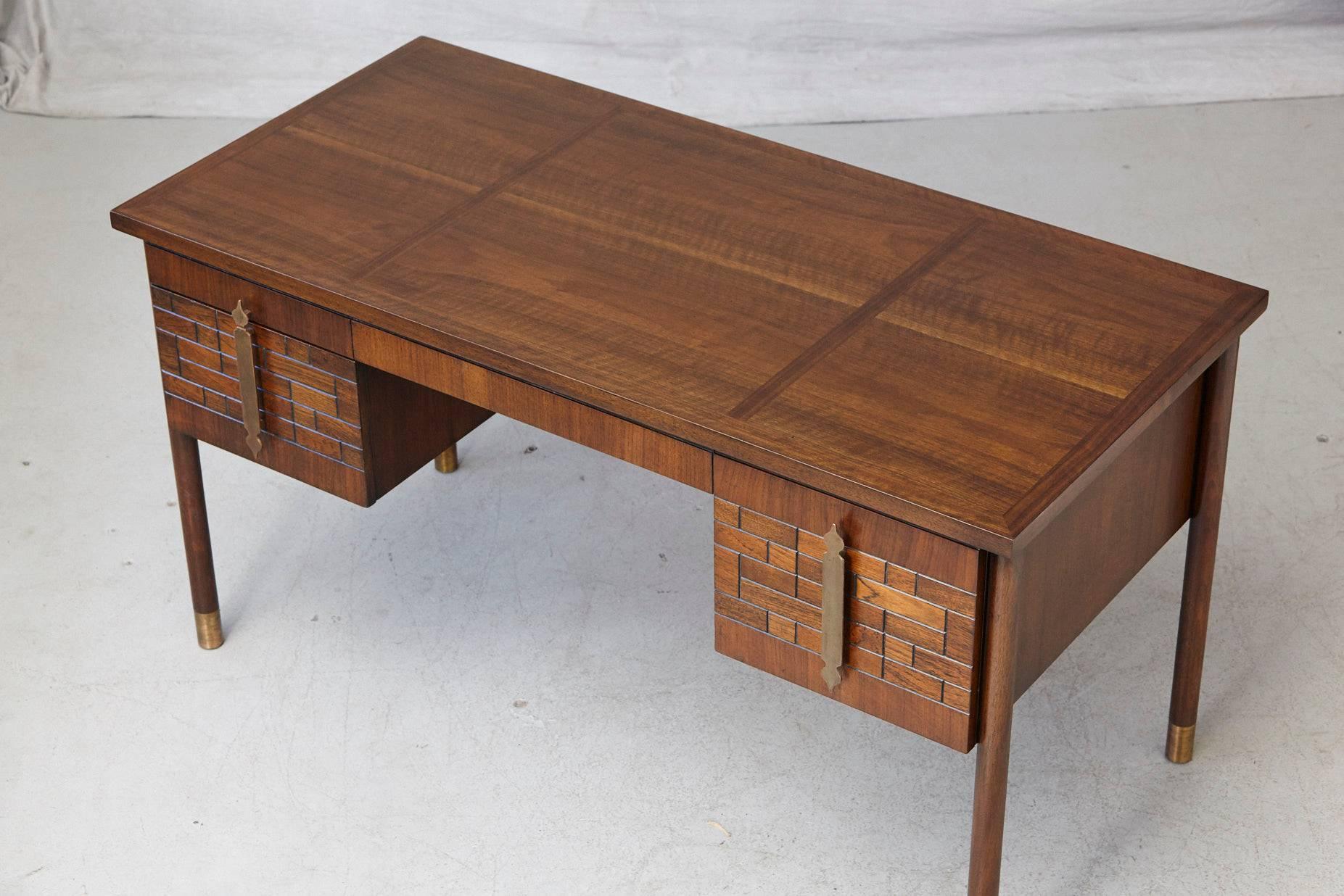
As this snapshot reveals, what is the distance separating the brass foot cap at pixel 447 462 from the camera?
341 cm

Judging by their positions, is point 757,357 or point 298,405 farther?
point 298,405

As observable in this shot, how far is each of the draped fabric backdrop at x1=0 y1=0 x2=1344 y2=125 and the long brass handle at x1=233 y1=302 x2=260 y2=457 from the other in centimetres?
195

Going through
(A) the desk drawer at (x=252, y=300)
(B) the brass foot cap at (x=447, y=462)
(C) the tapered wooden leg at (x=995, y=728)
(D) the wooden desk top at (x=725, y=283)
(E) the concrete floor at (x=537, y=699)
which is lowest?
(E) the concrete floor at (x=537, y=699)

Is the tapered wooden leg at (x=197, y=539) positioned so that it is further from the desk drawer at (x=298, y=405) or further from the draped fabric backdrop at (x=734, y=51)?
the draped fabric backdrop at (x=734, y=51)

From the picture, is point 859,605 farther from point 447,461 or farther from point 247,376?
point 447,461

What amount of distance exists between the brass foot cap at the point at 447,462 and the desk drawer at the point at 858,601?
1.11 metres

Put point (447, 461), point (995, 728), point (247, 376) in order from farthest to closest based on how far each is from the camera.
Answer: point (447, 461) → point (247, 376) → point (995, 728)

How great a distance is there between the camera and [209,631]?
10.0 ft

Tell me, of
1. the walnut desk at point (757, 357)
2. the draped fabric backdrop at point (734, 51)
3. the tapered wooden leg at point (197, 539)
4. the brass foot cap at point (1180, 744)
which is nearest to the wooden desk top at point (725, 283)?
the walnut desk at point (757, 357)

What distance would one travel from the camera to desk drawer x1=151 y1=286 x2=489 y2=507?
262 cm

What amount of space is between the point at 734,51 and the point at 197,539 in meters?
2.08

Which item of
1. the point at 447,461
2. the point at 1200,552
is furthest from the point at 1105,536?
the point at 447,461

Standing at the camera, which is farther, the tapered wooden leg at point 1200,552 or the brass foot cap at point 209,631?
the brass foot cap at point 209,631

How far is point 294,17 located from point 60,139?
0.61 meters
